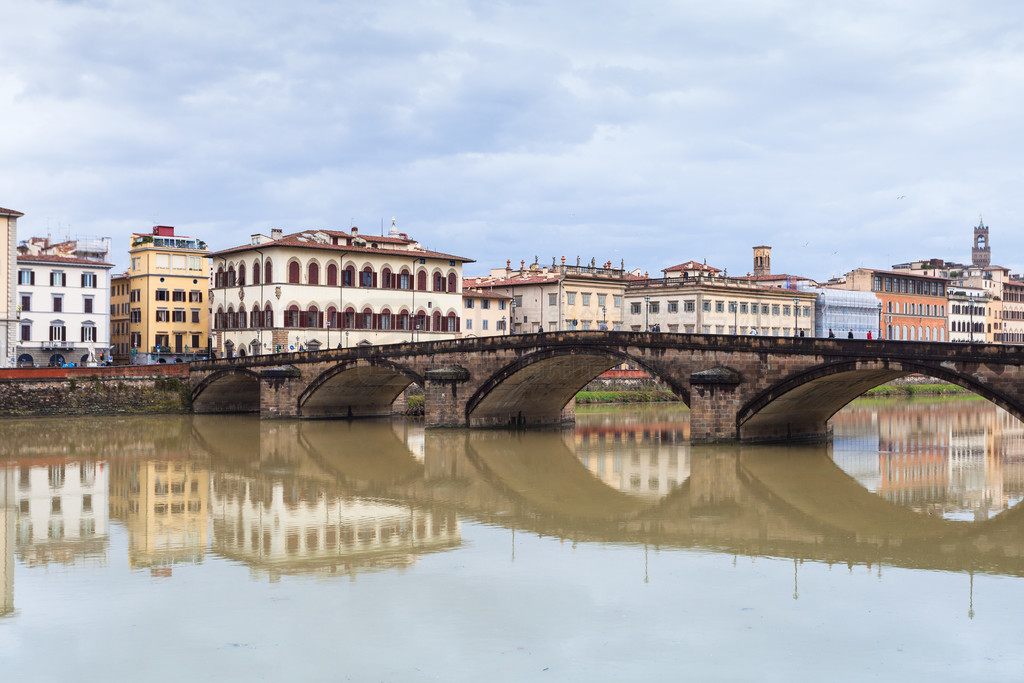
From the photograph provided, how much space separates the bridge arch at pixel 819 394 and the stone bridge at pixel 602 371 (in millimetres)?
49

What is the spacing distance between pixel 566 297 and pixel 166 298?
28.8 meters

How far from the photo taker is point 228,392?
6122cm

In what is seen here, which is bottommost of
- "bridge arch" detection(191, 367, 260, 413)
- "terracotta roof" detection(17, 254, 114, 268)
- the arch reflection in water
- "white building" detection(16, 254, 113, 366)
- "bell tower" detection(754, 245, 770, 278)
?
the arch reflection in water

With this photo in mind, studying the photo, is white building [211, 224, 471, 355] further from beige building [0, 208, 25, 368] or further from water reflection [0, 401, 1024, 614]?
water reflection [0, 401, 1024, 614]

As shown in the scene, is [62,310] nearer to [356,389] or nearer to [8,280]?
[8,280]

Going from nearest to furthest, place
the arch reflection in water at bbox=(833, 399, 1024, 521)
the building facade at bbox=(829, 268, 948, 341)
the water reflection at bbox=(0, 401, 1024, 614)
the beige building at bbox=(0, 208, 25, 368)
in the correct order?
the water reflection at bbox=(0, 401, 1024, 614) < the arch reflection in water at bbox=(833, 399, 1024, 521) < the beige building at bbox=(0, 208, 25, 368) < the building facade at bbox=(829, 268, 948, 341)

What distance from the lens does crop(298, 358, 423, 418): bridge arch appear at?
51562 millimetres

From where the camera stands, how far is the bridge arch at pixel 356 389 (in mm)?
51562

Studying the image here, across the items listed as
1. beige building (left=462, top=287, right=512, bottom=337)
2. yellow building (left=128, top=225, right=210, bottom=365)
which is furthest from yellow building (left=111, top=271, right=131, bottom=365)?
beige building (left=462, top=287, right=512, bottom=337)

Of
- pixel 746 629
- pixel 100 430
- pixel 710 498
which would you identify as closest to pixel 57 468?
pixel 100 430

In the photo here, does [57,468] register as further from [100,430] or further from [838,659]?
[838,659]

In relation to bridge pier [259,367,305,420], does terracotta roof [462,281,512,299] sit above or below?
above

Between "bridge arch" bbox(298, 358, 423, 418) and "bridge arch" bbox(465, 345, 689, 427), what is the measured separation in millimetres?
3697

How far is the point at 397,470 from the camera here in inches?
1356
